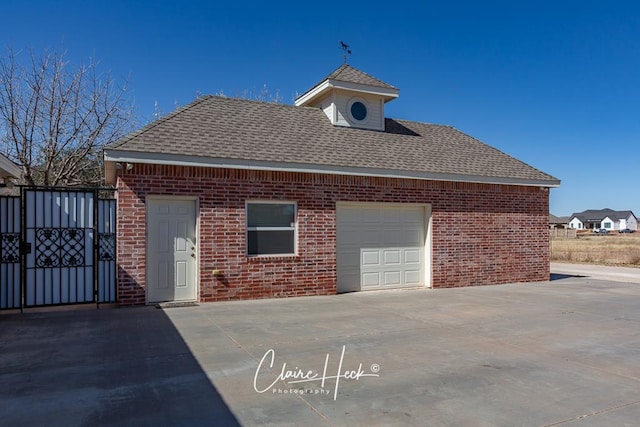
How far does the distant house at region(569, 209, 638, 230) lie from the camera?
110188 millimetres

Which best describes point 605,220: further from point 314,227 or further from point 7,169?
point 7,169

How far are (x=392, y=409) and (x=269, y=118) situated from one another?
9.50m

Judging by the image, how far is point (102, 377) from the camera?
197 inches

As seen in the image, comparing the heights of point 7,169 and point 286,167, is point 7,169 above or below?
below

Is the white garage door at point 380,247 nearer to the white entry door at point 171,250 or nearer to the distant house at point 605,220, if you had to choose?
the white entry door at point 171,250

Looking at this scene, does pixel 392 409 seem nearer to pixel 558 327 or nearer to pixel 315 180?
pixel 558 327

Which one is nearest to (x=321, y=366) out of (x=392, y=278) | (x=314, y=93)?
(x=392, y=278)

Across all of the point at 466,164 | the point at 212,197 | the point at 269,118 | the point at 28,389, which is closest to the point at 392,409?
the point at 28,389

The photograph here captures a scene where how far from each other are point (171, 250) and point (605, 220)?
410 feet

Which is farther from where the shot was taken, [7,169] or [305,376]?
[7,169]

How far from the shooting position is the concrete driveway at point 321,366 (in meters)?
4.10

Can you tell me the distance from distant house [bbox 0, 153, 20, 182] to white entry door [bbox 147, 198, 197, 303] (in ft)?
7.81

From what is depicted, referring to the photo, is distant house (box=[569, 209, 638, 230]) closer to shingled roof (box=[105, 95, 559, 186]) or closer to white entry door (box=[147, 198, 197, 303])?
shingled roof (box=[105, 95, 559, 186])

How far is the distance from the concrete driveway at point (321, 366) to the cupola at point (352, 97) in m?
6.30
